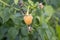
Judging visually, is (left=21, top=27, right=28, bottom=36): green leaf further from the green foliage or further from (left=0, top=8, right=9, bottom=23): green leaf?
(left=0, top=8, right=9, bottom=23): green leaf

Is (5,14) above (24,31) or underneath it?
Answer: above

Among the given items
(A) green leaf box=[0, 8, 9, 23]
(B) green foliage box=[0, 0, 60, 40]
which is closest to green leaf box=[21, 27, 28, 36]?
(B) green foliage box=[0, 0, 60, 40]

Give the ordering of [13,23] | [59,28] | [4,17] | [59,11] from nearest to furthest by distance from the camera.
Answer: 1. [4,17]
2. [13,23]
3. [59,28]
4. [59,11]

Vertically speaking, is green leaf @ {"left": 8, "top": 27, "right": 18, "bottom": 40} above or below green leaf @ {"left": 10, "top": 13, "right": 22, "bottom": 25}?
below

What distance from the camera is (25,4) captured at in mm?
1514

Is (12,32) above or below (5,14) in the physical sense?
below

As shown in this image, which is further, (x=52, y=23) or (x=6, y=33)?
(x=52, y=23)

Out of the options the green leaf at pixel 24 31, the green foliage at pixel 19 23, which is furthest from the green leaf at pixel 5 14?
the green leaf at pixel 24 31

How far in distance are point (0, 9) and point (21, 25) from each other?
184 mm

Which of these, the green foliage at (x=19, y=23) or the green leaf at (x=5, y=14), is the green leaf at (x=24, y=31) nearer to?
the green foliage at (x=19, y=23)

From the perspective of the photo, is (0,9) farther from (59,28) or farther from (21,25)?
(59,28)

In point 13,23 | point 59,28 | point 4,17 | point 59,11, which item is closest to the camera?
point 4,17

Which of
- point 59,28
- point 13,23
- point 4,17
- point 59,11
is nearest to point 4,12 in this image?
point 4,17

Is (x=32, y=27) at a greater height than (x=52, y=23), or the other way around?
(x=32, y=27)
